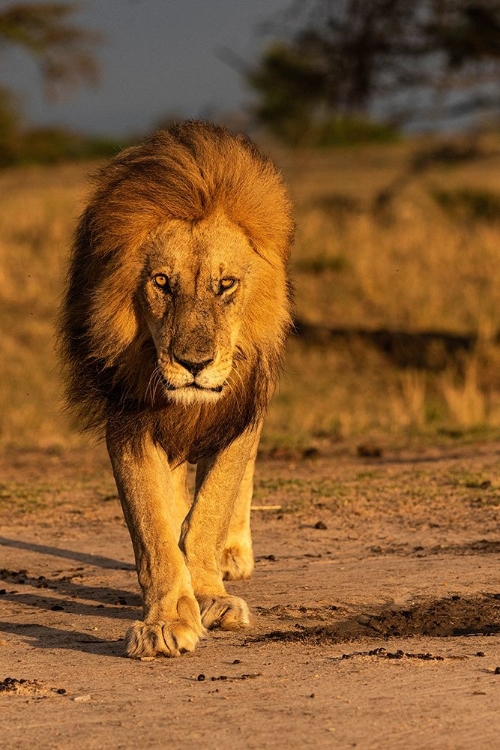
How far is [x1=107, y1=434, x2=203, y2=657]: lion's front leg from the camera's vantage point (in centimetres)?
403

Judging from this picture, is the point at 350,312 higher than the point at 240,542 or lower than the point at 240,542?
higher

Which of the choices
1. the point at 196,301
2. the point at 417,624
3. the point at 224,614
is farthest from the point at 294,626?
the point at 196,301

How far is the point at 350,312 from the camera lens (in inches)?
588

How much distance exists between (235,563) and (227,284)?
1351mm

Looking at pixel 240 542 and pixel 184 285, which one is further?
pixel 240 542

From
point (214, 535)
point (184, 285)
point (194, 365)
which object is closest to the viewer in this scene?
point (194, 365)

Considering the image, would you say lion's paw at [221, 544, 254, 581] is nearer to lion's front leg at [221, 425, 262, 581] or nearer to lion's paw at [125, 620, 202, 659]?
lion's front leg at [221, 425, 262, 581]

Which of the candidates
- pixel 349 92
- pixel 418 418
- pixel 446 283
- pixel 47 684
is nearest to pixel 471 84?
pixel 349 92

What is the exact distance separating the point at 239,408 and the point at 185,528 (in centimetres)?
46

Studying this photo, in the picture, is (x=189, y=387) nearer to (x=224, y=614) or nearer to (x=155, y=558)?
(x=155, y=558)

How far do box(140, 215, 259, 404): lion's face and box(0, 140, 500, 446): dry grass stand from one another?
4.57 metres

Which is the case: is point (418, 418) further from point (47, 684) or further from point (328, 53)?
point (47, 684)

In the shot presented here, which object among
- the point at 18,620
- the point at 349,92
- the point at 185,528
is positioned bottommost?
the point at 18,620

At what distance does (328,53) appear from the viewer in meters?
13.5
